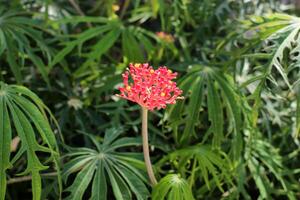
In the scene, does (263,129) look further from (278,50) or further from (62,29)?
(62,29)

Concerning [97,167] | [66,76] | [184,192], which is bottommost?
[184,192]

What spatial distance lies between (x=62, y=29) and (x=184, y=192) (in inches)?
35.2

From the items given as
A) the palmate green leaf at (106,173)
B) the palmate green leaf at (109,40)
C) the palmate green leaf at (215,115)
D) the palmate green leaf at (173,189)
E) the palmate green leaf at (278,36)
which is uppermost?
the palmate green leaf at (109,40)

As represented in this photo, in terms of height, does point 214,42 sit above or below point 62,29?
below

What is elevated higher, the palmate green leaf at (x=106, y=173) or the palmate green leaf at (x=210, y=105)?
the palmate green leaf at (x=210, y=105)

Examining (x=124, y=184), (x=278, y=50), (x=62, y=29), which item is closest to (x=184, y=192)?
(x=124, y=184)

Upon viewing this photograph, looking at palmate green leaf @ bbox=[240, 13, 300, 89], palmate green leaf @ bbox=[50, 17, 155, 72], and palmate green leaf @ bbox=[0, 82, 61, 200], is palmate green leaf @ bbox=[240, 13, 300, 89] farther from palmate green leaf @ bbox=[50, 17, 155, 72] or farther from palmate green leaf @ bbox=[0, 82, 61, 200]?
palmate green leaf @ bbox=[0, 82, 61, 200]

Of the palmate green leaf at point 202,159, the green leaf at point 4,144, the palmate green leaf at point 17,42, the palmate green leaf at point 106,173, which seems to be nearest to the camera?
the green leaf at point 4,144

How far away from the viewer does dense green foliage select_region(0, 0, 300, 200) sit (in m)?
1.32

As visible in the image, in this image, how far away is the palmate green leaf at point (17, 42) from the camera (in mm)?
1579

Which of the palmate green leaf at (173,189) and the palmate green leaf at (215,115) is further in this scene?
the palmate green leaf at (215,115)

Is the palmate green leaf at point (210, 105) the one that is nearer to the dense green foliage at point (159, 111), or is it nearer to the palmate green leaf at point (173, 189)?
the dense green foliage at point (159, 111)

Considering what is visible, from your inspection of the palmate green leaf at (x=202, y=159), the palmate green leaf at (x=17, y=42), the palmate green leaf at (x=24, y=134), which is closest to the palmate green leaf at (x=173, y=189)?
the palmate green leaf at (x=202, y=159)

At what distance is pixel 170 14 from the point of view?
1.85m
